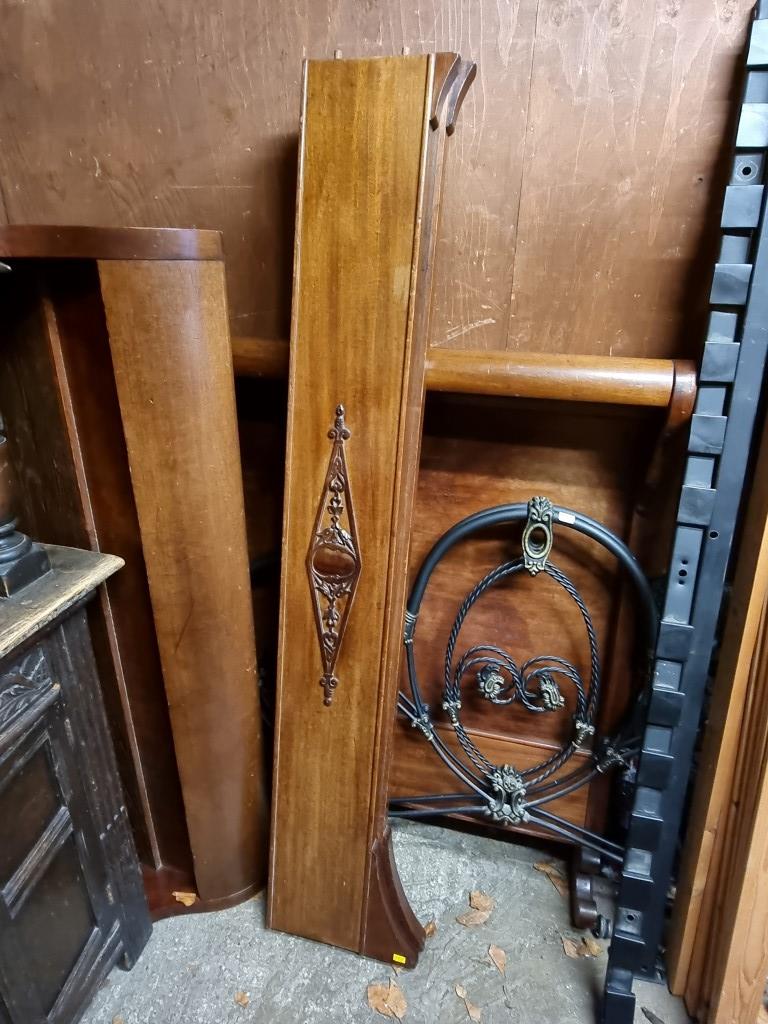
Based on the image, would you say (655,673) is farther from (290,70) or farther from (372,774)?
(290,70)

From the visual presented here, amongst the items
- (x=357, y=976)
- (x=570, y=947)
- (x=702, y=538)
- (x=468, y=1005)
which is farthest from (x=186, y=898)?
(x=702, y=538)

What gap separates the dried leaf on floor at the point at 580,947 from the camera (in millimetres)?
1242

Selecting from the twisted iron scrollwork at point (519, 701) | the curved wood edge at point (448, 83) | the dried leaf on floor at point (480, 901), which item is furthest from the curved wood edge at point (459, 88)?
the dried leaf on floor at point (480, 901)

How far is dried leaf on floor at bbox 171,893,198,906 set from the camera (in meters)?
1.29

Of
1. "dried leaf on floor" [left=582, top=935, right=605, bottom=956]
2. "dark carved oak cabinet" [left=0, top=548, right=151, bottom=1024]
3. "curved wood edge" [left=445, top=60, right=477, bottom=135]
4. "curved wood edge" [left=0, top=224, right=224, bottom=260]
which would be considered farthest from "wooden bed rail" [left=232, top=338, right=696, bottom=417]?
"dried leaf on floor" [left=582, top=935, right=605, bottom=956]

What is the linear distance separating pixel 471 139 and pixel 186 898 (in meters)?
1.50

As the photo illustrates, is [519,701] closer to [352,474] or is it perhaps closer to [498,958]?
[498,958]

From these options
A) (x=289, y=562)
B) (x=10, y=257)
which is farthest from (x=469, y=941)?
(x=10, y=257)

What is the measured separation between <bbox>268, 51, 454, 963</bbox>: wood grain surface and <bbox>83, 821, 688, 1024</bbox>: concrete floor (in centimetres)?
6

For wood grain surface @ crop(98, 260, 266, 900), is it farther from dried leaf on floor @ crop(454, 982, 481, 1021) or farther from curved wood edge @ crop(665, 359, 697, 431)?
curved wood edge @ crop(665, 359, 697, 431)

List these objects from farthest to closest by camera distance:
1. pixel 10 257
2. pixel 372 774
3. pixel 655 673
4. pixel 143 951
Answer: pixel 143 951, pixel 372 774, pixel 655 673, pixel 10 257

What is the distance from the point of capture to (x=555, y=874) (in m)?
1.40

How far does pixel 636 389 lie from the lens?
0.96 metres

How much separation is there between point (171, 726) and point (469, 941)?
728 mm
